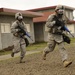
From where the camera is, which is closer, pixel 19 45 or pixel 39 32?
pixel 19 45

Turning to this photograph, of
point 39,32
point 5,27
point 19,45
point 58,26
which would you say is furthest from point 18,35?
point 39,32

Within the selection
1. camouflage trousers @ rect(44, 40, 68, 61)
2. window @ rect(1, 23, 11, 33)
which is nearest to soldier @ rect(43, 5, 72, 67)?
camouflage trousers @ rect(44, 40, 68, 61)

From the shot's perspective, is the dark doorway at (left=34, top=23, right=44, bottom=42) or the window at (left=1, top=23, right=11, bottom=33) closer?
the window at (left=1, top=23, right=11, bottom=33)

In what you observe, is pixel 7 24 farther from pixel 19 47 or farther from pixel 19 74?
pixel 19 74

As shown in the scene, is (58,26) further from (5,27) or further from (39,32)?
(39,32)

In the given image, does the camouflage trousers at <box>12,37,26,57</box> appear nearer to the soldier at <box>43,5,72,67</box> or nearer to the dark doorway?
the soldier at <box>43,5,72,67</box>

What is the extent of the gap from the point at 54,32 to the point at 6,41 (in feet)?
37.7

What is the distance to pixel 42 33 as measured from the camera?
2680 cm

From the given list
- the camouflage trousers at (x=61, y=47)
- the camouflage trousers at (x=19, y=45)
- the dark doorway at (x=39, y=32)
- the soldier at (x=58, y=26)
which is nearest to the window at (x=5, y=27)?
the dark doorway at (x=39, y=32)

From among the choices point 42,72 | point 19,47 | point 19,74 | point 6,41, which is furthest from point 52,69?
point 6,41

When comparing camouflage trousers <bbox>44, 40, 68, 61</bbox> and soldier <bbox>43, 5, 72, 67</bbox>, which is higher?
soldier <bbox>43, 5, 72, 67</bbox>

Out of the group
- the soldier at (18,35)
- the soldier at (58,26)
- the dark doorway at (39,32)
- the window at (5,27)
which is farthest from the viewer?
the dark doorway at (39,32)

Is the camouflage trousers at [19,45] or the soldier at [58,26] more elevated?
the soldier at [58,26]

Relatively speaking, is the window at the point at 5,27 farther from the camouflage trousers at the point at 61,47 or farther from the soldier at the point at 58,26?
the soldier at the point at 58,26
